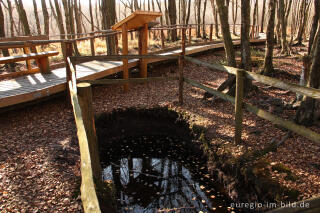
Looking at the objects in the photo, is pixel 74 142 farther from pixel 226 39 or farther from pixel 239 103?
pixel 226 39

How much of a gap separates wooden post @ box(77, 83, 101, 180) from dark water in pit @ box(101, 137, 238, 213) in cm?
101

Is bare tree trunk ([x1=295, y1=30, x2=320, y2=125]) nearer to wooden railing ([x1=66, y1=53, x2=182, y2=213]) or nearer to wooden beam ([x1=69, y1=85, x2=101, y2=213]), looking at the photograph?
wooden railing ([x1=66, y1=53, x2=182, y2=213])

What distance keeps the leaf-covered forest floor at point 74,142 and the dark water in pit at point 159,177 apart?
81cm

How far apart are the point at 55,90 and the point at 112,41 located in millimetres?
5120

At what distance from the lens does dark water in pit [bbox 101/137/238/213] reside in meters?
4.29

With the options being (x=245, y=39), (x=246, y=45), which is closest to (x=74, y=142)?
(x=246, y=45)

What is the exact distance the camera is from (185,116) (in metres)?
6.59

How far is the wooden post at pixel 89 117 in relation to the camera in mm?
3408

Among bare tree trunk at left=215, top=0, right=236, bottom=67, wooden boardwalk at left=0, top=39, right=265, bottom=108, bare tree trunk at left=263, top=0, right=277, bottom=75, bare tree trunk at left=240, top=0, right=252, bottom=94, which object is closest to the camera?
wooden boardwalk at left=0, top=39, right=265, bottom=108

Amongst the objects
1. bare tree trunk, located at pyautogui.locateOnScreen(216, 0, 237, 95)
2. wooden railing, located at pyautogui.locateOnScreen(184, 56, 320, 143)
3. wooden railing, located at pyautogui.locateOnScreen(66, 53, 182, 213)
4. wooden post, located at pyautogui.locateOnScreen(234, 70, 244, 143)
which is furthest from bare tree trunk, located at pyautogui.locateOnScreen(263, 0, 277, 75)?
wooden railing, located at pyautogui.locateOnScreen(66, 53, 182, 213)

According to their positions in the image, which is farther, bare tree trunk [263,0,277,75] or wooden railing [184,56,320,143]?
bare tree trunk [263,0,277,75]

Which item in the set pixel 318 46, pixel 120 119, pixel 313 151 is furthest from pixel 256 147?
pixel 120 119

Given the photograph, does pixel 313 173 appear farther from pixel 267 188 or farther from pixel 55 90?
pixel 55 90

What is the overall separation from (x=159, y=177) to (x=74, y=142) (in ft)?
6.24
